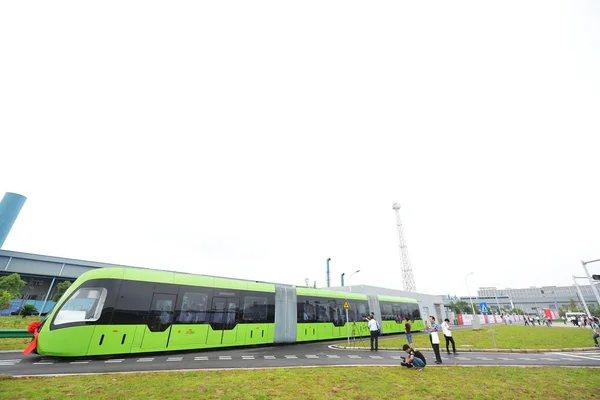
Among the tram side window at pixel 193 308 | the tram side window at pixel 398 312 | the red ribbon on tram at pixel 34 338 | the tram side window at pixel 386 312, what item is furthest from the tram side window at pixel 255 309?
the tram side window at pixel 398 312

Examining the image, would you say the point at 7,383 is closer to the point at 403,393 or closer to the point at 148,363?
the point at 148,363

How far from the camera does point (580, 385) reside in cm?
851

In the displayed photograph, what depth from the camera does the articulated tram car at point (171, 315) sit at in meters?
11.5

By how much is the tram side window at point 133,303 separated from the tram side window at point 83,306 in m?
0.68

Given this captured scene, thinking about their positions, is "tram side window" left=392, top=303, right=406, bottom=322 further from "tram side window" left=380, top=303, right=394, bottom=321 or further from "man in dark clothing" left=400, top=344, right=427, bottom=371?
"man in dark clothing" left=400, top=344, right=427, bottom=371

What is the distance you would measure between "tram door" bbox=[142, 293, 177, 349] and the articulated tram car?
4 cm

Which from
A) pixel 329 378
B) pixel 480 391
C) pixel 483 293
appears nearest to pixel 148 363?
pixel 329 378

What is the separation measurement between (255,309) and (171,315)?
5361 mm

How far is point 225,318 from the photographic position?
52.3 feet

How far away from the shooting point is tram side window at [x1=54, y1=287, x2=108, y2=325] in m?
11.3

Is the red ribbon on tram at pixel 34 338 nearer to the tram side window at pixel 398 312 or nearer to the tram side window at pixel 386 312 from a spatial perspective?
the tram side window at pixel 386 312

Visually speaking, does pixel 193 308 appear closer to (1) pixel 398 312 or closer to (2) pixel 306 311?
(2) pixel 306 311

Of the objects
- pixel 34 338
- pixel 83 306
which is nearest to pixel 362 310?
pixel 83 306

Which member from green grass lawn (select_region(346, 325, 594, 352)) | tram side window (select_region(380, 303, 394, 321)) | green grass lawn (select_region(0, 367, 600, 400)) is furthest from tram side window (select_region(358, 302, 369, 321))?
green grass lawn (select_region(0, 367, 600, 400))
